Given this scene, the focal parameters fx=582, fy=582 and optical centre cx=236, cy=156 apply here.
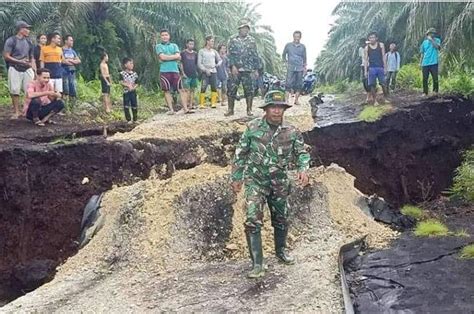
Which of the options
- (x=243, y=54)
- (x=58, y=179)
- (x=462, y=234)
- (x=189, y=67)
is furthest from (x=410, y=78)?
(x=58, y=179)

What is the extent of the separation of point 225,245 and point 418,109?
6076mm

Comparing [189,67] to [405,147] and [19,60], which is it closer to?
[19,60]

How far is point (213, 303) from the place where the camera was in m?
5.80

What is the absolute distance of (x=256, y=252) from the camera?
20.4ft

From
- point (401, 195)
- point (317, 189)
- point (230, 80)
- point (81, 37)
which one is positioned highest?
point (81, 37)

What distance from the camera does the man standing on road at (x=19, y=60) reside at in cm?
1040

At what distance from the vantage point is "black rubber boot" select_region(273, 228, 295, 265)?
6.60 m

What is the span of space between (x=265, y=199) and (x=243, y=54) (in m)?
4.62

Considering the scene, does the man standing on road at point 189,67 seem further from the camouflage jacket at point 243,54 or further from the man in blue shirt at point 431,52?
the man in blue shirt at point 431,52

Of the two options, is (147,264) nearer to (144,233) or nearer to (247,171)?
(144,233)

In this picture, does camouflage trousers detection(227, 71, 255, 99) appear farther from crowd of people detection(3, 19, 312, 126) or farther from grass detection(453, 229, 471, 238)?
grass detection(453, 229, 471, 238)

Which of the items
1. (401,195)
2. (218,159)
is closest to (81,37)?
(218,159)

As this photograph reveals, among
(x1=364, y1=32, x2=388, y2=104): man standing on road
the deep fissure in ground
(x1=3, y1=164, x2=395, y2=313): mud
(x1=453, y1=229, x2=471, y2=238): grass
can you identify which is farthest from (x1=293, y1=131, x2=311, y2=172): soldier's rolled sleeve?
(x1=364, y1=32, x2=388, y2=104): man standing on road

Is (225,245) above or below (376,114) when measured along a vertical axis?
below
